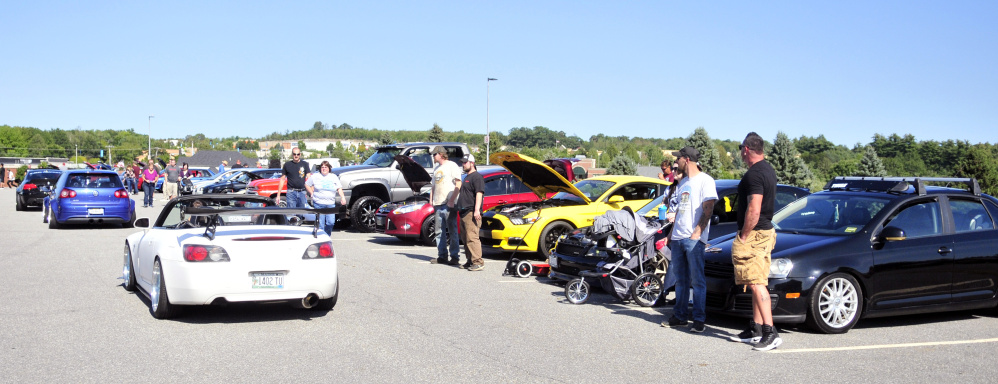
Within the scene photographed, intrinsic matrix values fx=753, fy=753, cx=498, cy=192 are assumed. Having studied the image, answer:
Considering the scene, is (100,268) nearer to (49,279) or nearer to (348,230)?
(49,279)

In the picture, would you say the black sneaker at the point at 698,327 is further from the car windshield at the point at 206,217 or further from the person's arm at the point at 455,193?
the person's arm at the point at 455,193

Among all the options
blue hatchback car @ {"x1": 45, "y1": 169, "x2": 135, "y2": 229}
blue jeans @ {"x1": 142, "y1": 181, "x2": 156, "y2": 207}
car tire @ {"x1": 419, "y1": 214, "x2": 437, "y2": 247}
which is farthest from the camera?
blue jeans @ {"x1": 142, "y1": 181, "x2": 156, "y2": 207}

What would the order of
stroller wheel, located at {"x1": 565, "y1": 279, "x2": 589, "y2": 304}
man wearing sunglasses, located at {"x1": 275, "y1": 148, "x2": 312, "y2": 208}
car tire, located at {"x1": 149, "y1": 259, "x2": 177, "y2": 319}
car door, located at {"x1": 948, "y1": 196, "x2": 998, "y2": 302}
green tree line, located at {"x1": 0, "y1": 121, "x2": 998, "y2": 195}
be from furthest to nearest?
1. green tree line, located at {"x1": 0, "y1": 121, "x2": 998, "y2": 195}
2. man wearing sunglasses, located at {"x1": 275, "y1": 148, "x2": 312, "y2": 208}
3. stroller wheel, located at {"x1": 565, "y1": 279, "x2": 589, "y2": 304}
4. car door, located at {"x1": 948, "y1": 196, "x2": 998, "y2": 302}
5. car tire, located at {"x1": 149, "y1": 259, "x2": 177, "y2": 319}

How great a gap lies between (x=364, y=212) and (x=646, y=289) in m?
9.71

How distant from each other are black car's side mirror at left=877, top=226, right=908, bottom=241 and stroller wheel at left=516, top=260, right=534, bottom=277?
474 cm

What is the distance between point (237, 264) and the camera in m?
6.88

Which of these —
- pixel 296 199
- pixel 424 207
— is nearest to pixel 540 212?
pixel 424 207

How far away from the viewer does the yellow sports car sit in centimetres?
1213

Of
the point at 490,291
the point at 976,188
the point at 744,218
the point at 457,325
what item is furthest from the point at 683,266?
the point at 976,188

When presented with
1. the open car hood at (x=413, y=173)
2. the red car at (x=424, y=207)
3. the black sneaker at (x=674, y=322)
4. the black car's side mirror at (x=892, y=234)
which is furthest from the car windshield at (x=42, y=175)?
the black car's side mirror at (x=892, y=234)

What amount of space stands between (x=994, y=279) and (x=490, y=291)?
17.9ft

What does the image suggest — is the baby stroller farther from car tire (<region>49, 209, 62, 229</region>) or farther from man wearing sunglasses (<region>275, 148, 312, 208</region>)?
car tire (<region>49, 209, 62, 229</region>)

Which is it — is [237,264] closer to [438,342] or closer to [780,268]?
[438,342]

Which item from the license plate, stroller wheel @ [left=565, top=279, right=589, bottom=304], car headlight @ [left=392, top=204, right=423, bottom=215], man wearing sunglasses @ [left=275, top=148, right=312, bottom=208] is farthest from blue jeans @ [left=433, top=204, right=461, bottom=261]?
the license plate
